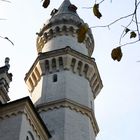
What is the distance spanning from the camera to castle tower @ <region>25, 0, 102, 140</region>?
72.4 feet

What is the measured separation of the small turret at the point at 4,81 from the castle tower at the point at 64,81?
204 centimetres

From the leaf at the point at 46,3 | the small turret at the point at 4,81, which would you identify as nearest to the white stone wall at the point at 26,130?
the small turret at the point at 4,81

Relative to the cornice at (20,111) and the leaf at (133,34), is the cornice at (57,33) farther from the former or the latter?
the leaf at (133,34)

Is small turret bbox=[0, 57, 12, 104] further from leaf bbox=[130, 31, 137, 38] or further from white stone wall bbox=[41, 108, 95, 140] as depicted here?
leaf bbox=[130, 31, 137, 38]

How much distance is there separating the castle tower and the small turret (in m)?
2.04

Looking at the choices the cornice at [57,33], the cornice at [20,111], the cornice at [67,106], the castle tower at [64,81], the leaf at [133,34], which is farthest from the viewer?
the cornice at [57,33]

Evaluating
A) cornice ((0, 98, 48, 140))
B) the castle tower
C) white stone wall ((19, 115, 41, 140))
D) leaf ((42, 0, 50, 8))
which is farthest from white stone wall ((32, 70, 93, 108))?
leaf ((42, 0, 50, 8))

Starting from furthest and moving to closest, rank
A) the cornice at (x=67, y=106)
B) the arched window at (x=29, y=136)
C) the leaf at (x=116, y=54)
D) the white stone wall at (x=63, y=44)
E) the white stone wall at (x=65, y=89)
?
1. the white stone wall at (x=63, y=44)
2. the white stone wall at (x=65, y=89)
3. the cornice at (x=67, y=106)
4. the arched window at (x=29, y=136)
5. the leaf at (x=116, y=54)

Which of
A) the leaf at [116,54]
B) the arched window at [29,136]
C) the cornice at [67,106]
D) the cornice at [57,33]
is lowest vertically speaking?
the leaf at [116,54]

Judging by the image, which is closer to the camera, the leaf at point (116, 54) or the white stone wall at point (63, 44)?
the leaf at point (116, 54)

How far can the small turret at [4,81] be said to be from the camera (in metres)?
22.1

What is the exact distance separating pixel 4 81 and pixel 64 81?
3597mm

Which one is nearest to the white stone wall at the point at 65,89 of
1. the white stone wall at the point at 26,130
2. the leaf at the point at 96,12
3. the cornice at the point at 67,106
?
the cornice at the point at 67,106

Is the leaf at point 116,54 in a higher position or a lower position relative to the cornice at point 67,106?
lower
